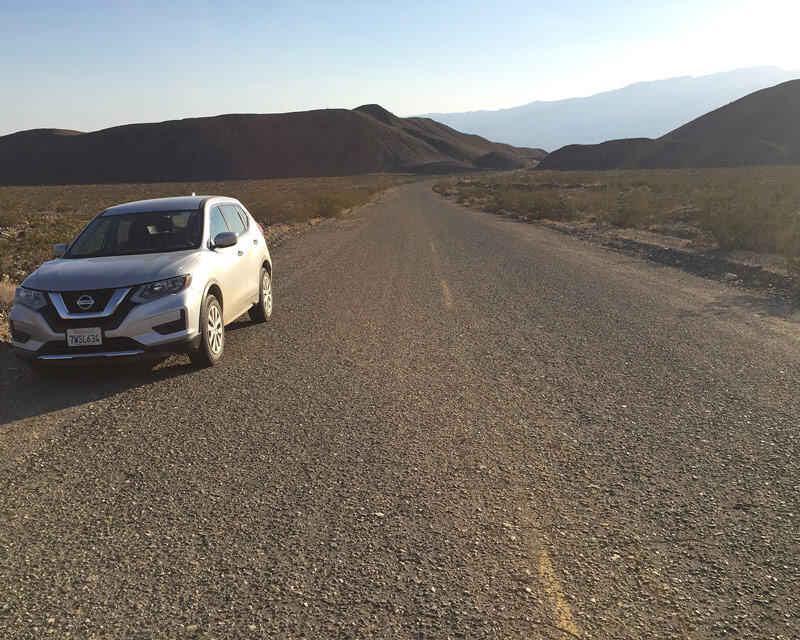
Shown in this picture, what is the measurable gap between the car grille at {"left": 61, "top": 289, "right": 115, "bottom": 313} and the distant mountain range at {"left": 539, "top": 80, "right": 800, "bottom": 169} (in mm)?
101577

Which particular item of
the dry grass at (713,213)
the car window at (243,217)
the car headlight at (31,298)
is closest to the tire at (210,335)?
the car headlight at (31,298)

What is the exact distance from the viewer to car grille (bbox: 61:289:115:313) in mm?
5621

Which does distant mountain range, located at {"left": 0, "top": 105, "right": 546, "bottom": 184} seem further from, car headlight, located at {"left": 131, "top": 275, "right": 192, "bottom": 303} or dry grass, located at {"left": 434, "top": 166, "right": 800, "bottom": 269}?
car headlight, located at {"left": 131, "top": 275, "right": 192, "bottom": 303}

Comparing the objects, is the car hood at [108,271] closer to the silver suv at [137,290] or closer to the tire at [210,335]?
the silver suv at [137,290]

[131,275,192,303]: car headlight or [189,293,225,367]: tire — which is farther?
[189,293,225,367]: tire

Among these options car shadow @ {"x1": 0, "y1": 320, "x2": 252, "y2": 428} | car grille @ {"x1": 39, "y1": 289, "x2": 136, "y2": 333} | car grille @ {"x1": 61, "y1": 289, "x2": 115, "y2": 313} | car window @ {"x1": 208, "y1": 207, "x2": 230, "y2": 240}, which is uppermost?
car window @ {"x1": 208, "y1": 207, "x2": 230, "y2": 240}

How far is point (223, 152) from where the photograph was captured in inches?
5925

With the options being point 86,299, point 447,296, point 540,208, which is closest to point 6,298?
point 86,299

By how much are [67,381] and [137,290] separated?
1257 millimetres

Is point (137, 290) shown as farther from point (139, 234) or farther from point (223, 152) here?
point (223, 152)

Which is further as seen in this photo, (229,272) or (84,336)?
(229,272)

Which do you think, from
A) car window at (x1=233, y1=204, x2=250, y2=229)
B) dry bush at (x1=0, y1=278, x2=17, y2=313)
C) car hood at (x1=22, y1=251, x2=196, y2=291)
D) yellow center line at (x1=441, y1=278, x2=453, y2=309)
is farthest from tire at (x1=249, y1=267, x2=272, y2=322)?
dry bush at (x1=0, y1=278, x2=17, y2=313)

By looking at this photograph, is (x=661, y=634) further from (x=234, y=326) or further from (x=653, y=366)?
(x=234, y=326)

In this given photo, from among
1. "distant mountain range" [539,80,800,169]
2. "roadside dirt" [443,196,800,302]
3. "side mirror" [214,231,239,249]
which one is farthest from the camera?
"distant mountain range" [539,80,800,169]
